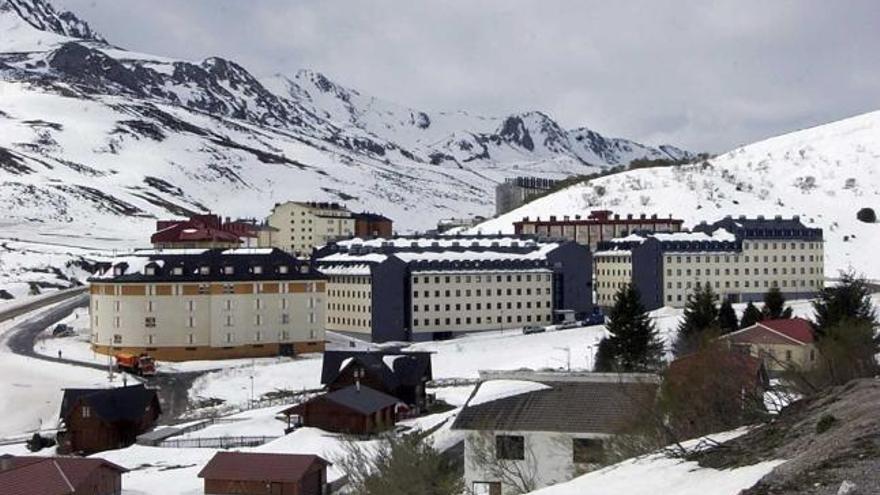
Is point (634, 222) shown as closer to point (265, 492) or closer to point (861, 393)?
point (265, 492)

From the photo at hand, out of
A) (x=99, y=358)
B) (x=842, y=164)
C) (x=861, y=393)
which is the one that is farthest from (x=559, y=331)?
(x=842, y=164)

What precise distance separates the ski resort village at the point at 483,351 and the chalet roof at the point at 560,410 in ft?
0.20

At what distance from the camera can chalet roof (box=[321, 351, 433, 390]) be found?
55.5 metres

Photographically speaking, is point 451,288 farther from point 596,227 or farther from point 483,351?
point 596,227

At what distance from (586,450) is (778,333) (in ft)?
97.3

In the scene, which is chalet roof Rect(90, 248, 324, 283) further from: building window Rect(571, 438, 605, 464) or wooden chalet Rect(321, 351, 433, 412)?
building window Rect(571, 438, 605, 464)

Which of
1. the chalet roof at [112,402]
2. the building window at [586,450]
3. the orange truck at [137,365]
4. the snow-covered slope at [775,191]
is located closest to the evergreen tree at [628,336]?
the chalet roof at [112,402]

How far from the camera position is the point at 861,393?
14.4 meters

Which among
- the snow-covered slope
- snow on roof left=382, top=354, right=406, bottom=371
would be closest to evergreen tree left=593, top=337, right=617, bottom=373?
snow on roof left=382, top=354, right=406, bottom=371

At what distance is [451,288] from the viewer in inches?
3462

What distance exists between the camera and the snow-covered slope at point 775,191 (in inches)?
4998

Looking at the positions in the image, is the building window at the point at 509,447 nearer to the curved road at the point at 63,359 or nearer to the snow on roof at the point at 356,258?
the curved road at the point at 63,359

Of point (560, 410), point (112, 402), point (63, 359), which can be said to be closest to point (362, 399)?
point (112, 402)

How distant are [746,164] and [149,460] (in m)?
130
